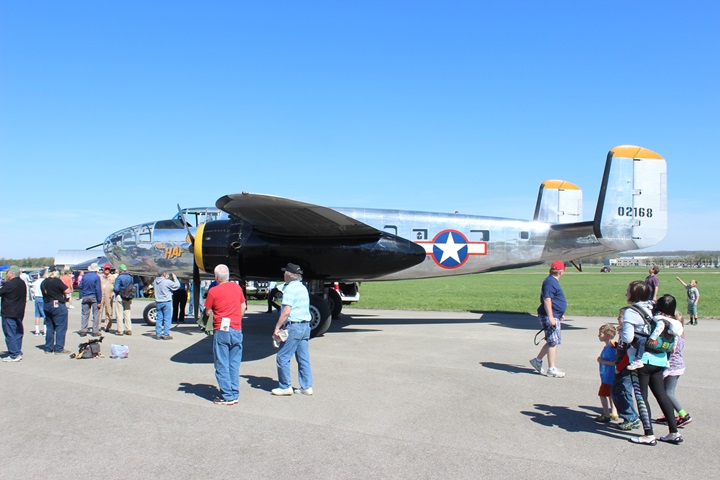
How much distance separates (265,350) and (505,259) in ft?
23.5

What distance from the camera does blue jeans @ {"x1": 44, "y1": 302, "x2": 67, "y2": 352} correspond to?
33.6 feet

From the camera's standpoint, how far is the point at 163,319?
40.8ft

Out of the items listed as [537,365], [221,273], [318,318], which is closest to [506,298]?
[318,318]

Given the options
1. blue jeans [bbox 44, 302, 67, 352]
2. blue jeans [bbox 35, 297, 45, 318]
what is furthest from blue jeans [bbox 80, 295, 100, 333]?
blue jeans [bbox 44, 302, 67, 352]

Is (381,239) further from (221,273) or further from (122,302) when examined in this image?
(122,302)

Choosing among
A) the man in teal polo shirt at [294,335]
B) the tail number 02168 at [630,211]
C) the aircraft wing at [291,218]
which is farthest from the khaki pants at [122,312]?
the tail number 02168 at [630,211]

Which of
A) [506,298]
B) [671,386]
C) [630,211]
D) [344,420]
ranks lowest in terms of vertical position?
[506,298]

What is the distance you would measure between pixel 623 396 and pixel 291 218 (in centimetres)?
738

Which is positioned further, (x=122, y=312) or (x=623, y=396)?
(x=122, y=312)

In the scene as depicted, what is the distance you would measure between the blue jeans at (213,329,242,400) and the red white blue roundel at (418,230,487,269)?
7.89 meters

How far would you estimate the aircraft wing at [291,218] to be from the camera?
962cm

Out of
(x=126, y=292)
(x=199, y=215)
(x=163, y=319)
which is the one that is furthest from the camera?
(x=199, y=215)

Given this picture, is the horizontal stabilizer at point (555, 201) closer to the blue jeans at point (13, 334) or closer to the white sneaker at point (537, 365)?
the white sneaker at point (537, 365)

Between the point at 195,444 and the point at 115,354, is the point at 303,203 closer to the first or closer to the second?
the point at 115,354
